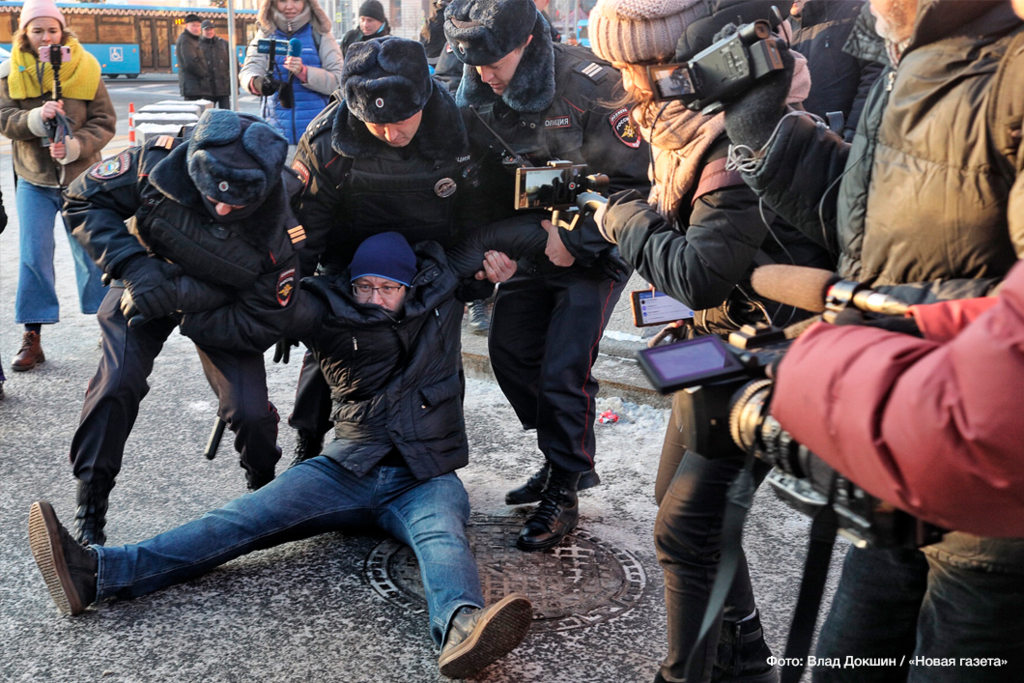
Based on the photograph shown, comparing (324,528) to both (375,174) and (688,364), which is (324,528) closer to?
(375,174)

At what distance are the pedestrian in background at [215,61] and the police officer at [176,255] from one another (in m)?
11.4

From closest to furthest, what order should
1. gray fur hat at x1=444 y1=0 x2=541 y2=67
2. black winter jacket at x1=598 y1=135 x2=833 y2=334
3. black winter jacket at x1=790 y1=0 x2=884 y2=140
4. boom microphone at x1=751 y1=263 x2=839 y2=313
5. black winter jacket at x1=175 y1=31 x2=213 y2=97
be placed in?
boom microphone at x1=751 y1=263 x2=839 y2=313 < black winter jacket at x1=598 y1=135 x2=833 y2=334 < gray fur hat at x1=444 y1=0 x2=541 y2=67 < black winter jacket at x1=790 y1=0 x2=884 y2=140 < black winter jacket at x1=175 y1=31 x2=213 y2=97

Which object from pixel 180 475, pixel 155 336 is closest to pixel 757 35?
pixel 155 336

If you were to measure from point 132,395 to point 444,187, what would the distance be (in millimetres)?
1281

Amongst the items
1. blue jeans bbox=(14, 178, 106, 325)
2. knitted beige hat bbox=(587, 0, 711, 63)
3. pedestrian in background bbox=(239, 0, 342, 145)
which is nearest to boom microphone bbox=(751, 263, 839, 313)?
knitted beige hat bbox=(587, 0, 711, 63)

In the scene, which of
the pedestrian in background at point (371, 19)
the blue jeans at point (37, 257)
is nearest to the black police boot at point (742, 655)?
the blue jeans at point (37, 257)

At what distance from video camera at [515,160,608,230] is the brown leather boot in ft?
11.0

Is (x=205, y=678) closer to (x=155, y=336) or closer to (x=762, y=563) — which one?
(x=155, y=336)

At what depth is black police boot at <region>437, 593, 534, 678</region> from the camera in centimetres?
256

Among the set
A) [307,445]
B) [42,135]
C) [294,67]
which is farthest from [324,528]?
[294,67]

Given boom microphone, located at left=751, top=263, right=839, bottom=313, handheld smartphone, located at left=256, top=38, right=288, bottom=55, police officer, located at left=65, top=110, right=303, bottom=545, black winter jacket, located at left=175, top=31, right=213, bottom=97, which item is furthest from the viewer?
black winter jacket, located at left=175, top=31, right=213, bottom=97

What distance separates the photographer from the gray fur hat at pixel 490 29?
3410 millimetres

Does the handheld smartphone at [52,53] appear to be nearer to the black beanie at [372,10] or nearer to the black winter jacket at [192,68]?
the black beanie at [372,10]

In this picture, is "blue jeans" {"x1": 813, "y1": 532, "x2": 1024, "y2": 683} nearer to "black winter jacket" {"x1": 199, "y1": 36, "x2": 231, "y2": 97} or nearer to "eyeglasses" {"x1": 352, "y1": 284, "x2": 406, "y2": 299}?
"eyeglasses" {"x1": 352, "y1": 284, "x2": 406, "y2": 299}
